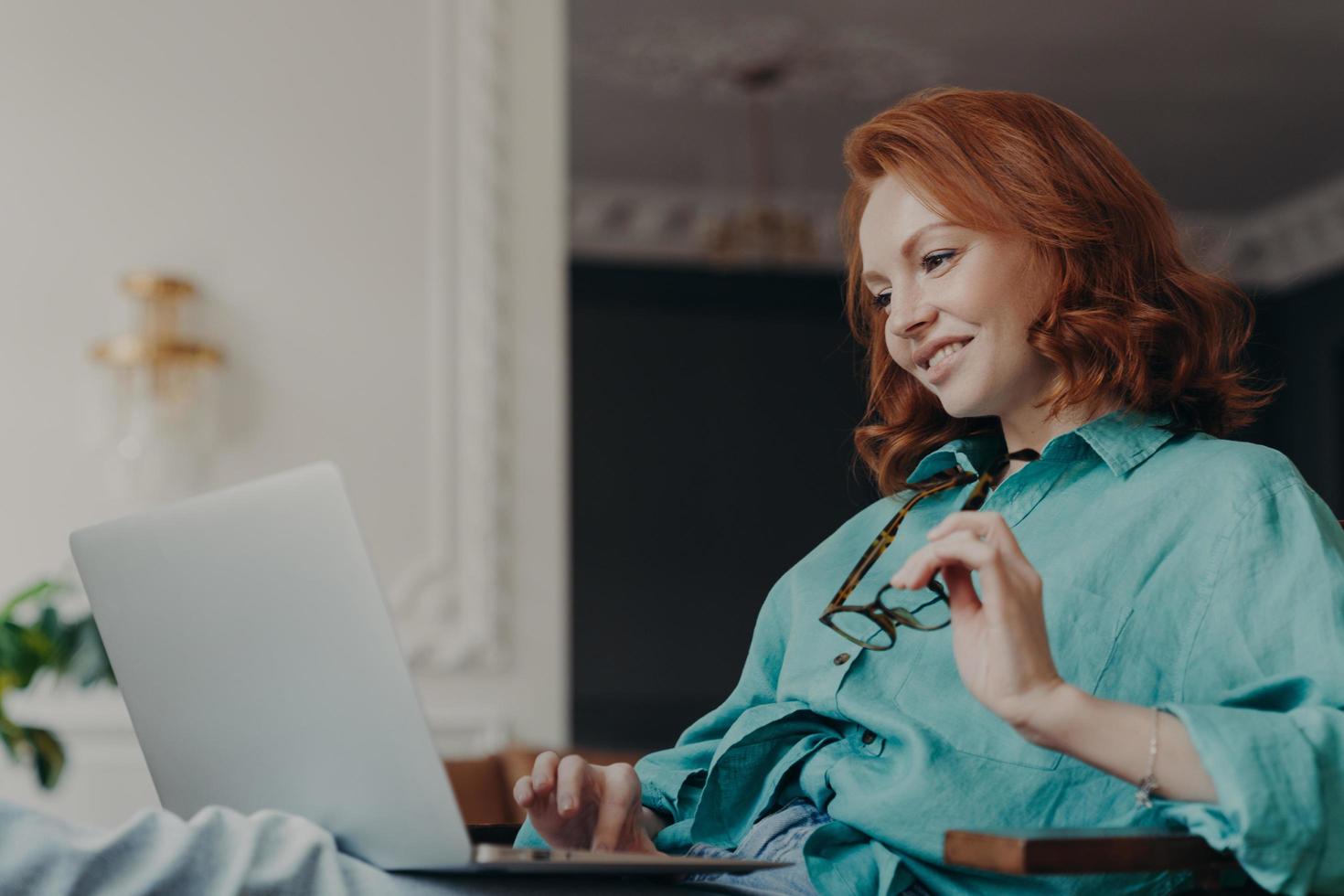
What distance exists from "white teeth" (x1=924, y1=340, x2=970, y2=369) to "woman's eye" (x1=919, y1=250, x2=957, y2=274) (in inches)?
2.8

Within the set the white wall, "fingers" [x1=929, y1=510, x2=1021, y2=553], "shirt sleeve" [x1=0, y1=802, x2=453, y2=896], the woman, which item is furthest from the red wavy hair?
the white wall

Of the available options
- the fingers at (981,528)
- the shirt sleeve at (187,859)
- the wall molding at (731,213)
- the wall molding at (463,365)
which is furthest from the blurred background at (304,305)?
the wall molding at (731,213)

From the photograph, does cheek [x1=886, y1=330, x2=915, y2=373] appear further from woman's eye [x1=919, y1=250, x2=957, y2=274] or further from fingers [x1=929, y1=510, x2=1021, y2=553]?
fingers [x1=929, y1=510, x2=1021, y2=553]

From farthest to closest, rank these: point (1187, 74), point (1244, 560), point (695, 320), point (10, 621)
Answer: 1. point (695, 320)
2. point (1187, 74)
3. point (10, 621)
4. point (1244, 560)

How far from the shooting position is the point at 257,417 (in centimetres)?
326

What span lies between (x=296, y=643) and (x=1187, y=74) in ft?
17.1

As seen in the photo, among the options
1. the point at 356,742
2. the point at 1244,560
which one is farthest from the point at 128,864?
the point at 1244,560

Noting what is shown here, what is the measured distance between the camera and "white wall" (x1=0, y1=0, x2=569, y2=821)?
3.17 meters

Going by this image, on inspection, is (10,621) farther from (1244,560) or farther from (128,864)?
(1244,560)

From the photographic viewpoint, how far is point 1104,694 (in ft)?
3.69

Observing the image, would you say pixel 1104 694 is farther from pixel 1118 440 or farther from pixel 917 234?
pixel 917 234

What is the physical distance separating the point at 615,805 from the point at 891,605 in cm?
31

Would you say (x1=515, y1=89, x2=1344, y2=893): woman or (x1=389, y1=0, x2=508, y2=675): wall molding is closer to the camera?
(x1=515, y1=89, x2=1344, y2=893): woman

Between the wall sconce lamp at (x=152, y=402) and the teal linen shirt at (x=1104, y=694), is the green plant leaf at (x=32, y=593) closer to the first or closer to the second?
the wall sconce lamp at (x=152, y=402)
